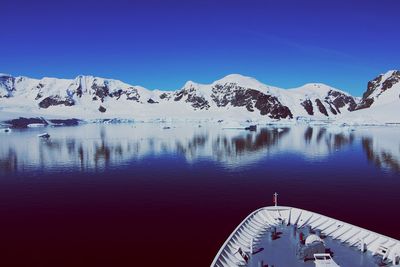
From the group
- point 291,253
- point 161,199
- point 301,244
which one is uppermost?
point 301,244

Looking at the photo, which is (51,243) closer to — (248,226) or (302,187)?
(248,226)

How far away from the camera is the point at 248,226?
108ft

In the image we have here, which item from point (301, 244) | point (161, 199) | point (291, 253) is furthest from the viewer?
point (161, 199)

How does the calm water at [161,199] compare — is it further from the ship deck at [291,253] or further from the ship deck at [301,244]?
the ship deck at [291,253]

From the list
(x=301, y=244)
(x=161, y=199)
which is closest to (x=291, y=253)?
(x=301, y=244)

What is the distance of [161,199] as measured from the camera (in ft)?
170

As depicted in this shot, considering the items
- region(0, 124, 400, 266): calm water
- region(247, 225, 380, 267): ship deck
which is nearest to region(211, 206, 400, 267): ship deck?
region(247, 225, 380, 267): ship deck

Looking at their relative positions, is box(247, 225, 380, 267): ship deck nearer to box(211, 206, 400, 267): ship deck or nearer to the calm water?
box(211, 206, 400, 267): ship deck

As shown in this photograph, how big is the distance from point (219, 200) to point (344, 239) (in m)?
23.2

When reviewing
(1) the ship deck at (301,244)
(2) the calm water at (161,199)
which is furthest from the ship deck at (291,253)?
(2) the calm water at (161,199)

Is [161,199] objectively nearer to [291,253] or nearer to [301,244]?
[301,244]

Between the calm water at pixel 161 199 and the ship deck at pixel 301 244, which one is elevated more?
the ship deck at pixel 301 244

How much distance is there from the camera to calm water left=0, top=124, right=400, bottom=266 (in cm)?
3431

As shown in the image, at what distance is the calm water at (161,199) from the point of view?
34312 mm
